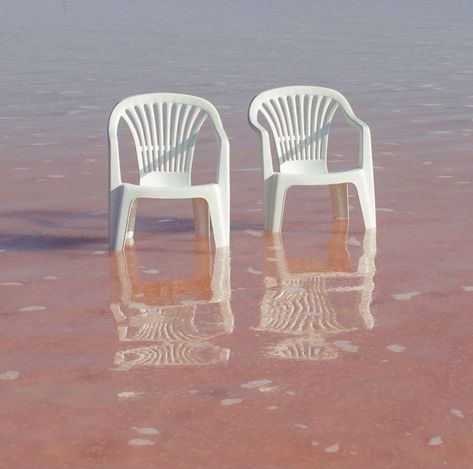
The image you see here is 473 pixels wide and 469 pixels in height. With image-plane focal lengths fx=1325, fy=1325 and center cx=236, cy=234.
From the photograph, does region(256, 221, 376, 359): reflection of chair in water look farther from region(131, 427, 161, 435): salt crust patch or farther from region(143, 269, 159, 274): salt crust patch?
region(131, 427, 161, 435): salt crust patch

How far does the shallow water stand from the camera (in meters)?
4.43

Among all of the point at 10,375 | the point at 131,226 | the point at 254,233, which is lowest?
the point at 254,233

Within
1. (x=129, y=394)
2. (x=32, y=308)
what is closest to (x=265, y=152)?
(x=32, y=308)

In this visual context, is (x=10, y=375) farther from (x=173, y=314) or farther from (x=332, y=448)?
(x=332, y=448)

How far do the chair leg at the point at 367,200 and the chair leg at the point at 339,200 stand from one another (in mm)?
329

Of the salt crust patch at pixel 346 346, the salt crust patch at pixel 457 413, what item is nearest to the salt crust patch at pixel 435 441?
the salt crust patch at pixel 457 413

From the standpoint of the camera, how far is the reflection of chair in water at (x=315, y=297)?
5.59 metres

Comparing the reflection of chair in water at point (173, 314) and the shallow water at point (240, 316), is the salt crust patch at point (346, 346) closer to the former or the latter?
the shallow water at point (240, 316)

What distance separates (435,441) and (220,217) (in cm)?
296

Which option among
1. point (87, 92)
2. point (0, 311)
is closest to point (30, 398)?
point (0, 311)

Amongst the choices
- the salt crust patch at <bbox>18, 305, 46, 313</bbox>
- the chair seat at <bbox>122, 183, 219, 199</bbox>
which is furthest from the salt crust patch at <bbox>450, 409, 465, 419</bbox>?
the chair seat at <bbox>122, 183, 219, 199</bbox>

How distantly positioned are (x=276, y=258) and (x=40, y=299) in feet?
4.75

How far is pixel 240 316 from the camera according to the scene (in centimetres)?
593

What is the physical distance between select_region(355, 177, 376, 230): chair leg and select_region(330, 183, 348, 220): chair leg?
13.0 inches
